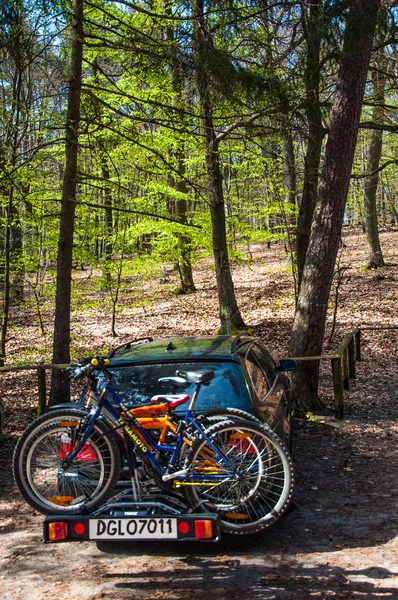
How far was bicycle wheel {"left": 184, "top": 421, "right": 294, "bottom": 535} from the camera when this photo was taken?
421cm

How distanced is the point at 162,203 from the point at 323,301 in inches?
379

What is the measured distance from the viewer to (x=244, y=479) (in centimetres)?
423

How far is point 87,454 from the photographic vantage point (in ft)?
14.3

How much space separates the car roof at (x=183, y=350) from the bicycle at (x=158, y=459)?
890 millimetres

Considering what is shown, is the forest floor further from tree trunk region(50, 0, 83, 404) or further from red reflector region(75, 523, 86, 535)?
tree trunk region(50, 0, 83, 404)

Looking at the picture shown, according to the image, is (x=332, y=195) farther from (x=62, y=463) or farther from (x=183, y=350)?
(x=62, y=463)

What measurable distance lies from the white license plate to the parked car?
42.3 inches

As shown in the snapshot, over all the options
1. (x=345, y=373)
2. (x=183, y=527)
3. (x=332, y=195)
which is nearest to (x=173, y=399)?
(x=183, y=527)

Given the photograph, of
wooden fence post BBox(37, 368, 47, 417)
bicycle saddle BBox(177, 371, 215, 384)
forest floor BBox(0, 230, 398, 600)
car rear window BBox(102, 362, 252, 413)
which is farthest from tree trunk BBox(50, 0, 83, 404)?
bicycle saddle BBox(177, 371, 215, 384)

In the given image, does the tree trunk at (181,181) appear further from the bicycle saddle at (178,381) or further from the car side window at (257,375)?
the bicycle saddle at (178,381)

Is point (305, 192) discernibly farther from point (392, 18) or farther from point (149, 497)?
point (149, 497)

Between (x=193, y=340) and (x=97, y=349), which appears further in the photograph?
(x=97, y=349)

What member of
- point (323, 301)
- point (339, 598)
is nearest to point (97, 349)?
point (323, 301)

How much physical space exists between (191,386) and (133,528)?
148 cm
